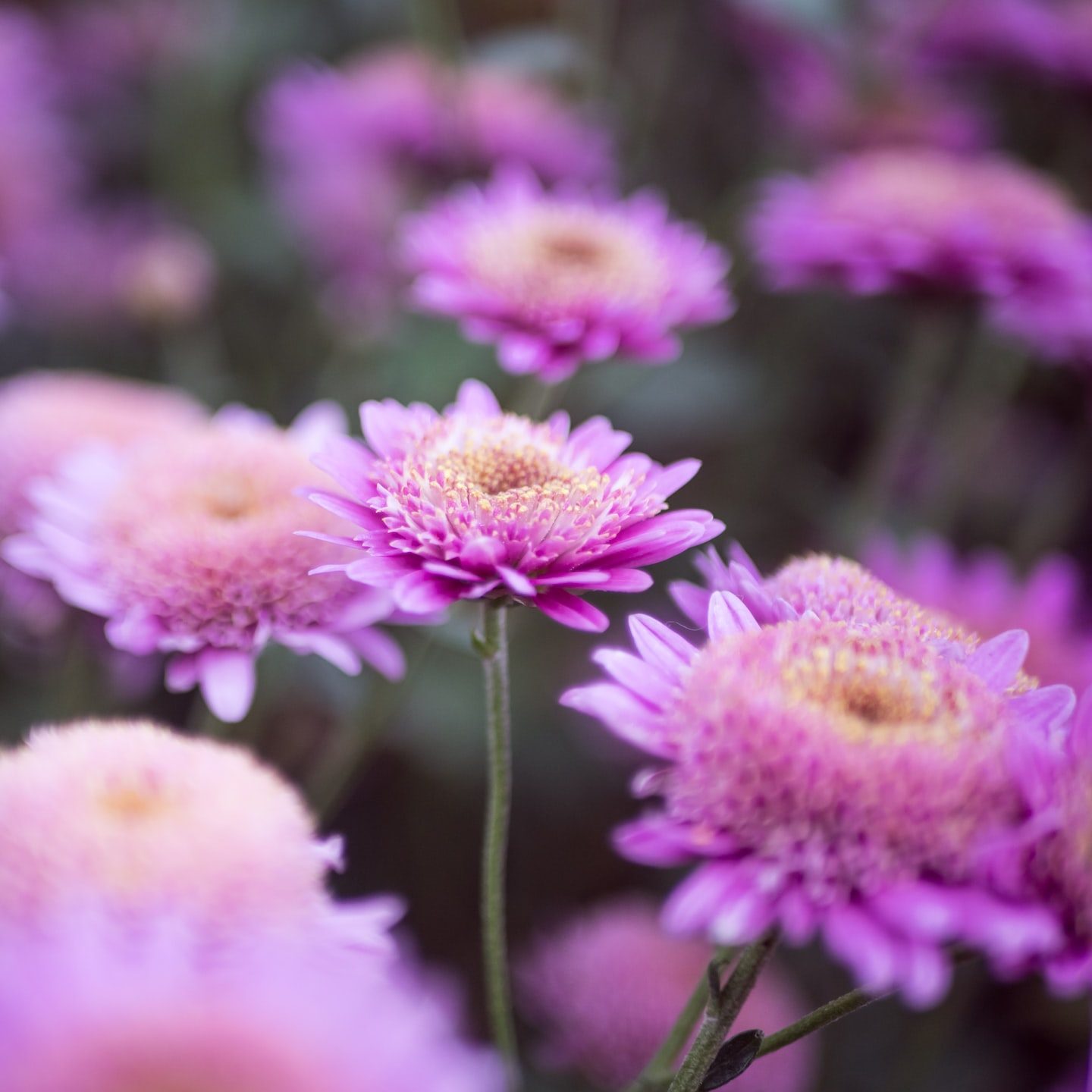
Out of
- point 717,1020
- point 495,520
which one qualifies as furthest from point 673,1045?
point 495,520

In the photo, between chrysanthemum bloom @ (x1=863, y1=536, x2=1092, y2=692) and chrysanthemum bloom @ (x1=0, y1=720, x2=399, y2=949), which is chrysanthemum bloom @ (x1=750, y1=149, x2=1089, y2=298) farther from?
chrysanthemum bloom @ (x1=0, y1=720, x2=399, y2=949)

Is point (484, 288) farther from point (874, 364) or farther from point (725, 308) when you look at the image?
point (874, 364)

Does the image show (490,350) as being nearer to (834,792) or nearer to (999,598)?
(999,598)

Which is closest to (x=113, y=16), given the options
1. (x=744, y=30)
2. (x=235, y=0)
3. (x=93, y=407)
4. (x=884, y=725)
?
(x=235, y=0)

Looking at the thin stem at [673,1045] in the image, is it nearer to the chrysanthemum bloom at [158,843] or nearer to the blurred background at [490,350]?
the chrysanthemum bloom at [158,843]

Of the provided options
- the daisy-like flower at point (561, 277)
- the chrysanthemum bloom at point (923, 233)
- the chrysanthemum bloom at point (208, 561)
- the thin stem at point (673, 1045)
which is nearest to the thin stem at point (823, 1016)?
the thin stem at point (673, 1045)
